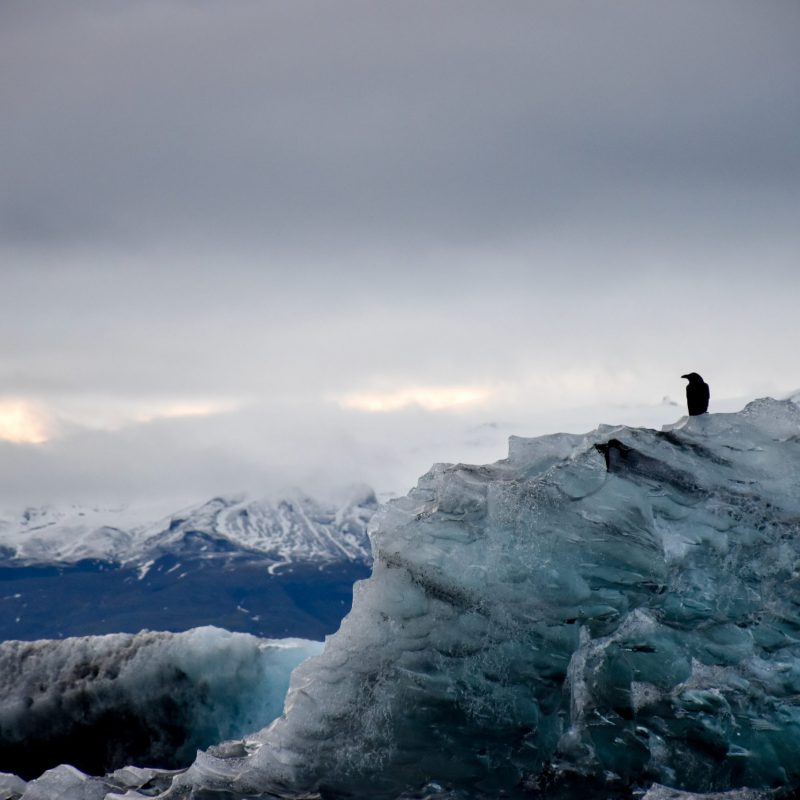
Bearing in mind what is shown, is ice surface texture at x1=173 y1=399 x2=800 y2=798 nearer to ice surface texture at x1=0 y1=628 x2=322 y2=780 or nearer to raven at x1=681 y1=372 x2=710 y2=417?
raven at x1=681 y1=372 x2=710 y2=417

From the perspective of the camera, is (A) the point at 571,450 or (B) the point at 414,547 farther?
(A) the point at 571,450

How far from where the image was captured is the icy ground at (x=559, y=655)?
14.9m

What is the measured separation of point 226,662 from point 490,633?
6.75 metres

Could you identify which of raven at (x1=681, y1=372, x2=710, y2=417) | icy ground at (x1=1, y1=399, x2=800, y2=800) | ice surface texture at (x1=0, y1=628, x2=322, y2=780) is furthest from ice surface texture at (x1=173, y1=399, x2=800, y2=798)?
ice surface texture at (x1=0, y1=628, x2=322, y2=780)

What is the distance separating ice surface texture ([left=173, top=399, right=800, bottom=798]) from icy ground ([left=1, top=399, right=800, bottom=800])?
18 millimetres

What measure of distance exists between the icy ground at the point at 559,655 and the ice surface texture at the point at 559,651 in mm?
18

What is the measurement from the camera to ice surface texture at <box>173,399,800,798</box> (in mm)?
14961

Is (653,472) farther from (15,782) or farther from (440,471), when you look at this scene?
(15,782)

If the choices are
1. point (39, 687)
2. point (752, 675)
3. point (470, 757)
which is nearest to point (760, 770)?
point (752, 675)

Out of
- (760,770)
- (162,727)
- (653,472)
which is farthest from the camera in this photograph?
(162,727)

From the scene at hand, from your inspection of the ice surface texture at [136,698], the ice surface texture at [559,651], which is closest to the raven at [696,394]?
the ice surface texture at [559,651]

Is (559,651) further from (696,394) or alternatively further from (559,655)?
(696,394)

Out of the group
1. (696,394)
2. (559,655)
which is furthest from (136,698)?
(696,394)

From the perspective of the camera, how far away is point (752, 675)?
49.7 ft
